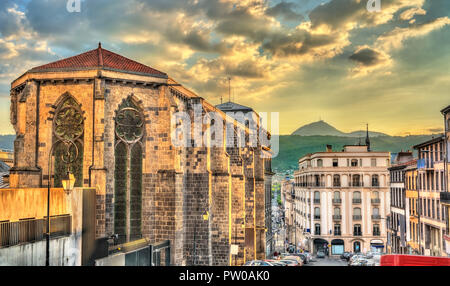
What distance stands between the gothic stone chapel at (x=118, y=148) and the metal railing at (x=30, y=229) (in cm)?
452

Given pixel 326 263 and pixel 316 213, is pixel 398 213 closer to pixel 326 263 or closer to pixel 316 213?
pixel 326 263

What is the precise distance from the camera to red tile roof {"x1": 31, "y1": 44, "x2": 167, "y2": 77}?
29609 millimetres

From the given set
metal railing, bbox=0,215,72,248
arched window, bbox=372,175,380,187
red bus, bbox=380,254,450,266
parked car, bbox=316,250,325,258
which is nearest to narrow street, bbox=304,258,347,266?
parked car, bbox=316,250,325,258

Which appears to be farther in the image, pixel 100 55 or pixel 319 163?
pixel 319 163

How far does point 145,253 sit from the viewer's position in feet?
93.0

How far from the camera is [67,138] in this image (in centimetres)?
2973

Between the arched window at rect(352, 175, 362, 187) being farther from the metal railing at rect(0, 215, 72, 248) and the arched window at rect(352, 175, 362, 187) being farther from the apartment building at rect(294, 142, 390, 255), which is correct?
the metal railing at rect(0, 215, 72, 248)

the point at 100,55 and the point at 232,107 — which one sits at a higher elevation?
the point at 232,107

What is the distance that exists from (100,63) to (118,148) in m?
5.57

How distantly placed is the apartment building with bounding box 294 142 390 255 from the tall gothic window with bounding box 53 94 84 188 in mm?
55932

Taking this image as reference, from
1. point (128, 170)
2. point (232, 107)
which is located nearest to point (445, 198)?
point (128, 170)

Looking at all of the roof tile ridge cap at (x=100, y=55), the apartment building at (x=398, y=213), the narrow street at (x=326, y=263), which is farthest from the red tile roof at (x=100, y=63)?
the apartment building at (x=398, y=213)

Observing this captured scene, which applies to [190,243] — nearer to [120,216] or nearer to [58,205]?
[120,216]
